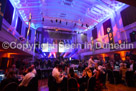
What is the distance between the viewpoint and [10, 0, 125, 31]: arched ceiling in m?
10.7

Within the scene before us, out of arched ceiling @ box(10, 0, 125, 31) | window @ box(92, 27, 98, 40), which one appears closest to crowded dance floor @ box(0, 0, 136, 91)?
arched ceiling @ box(10, 0, 125, 31)

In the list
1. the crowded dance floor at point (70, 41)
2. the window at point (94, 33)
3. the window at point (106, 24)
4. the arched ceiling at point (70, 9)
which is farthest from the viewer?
the window at point (94, 33)

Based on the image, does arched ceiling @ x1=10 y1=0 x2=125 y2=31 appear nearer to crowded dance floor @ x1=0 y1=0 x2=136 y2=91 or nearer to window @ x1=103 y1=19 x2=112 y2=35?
crowded dance floor @ x1=0 y1=0 x2=136 y2=91

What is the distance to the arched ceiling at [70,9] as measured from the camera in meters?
10.7

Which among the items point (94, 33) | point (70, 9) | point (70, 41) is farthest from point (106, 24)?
point (70, 41)

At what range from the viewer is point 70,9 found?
13023 millimetres

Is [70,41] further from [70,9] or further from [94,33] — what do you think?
[70,9]

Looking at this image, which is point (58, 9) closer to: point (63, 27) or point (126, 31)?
point (63, 27)

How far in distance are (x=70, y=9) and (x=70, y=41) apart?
887 centimetres

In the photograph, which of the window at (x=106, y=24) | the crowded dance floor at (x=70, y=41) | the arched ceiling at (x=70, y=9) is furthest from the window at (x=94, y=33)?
the window at (x=106, y=24)

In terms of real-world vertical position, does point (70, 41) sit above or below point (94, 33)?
below

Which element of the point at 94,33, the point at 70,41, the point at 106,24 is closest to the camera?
the point at 106,24

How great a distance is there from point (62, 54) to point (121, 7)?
46.2 feet

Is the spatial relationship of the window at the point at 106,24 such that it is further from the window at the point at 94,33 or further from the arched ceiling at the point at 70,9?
the window at the point at 94,33
